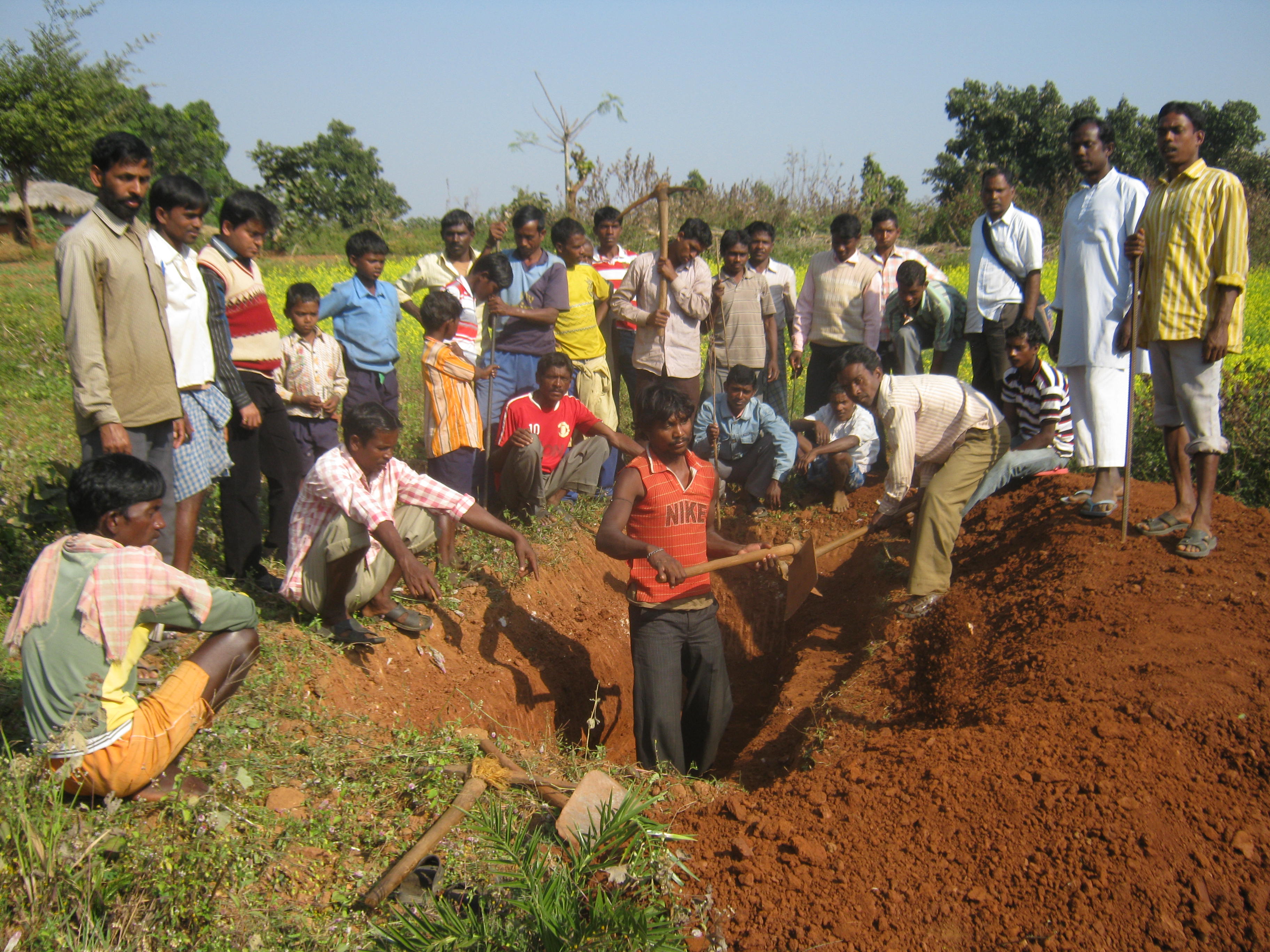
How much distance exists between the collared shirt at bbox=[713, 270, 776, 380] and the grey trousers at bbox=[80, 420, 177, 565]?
12.9 ft

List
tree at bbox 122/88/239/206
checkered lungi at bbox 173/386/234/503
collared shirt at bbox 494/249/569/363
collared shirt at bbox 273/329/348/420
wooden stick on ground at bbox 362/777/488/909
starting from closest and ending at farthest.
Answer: wooden stick on ground at bbox 362/777/488/909
checkered lungi at bbox 173/386/234/503
collared shirt at bbox 273/329/348/420
collared shirt at bbox 494/249/569/363
tree at bbox 122/88/239/206

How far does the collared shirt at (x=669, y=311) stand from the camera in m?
6.27

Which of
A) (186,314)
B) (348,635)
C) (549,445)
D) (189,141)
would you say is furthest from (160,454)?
(189,141)

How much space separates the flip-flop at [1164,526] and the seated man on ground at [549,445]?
2.79 m

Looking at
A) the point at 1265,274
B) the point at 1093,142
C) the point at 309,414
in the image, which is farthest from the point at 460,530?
the point at 1265,274

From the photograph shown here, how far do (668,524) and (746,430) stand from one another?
2.50 m

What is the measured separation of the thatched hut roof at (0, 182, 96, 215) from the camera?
2464 centimetres

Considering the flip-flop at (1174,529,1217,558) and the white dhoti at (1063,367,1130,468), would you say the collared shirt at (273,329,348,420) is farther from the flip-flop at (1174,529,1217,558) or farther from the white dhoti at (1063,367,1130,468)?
the flip-flop at (1174,529,1217,558)

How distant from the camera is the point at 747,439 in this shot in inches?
253

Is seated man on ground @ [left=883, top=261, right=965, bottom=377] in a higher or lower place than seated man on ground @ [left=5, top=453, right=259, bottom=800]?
higher

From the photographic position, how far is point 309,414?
519 cm

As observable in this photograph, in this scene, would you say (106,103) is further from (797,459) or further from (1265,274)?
(1265,274)

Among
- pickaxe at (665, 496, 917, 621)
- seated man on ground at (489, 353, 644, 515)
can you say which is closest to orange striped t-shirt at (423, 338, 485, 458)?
seated man on ground at (489, 353, 644, 515)

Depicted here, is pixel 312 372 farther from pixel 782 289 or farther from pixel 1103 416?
pixel 1103 416
